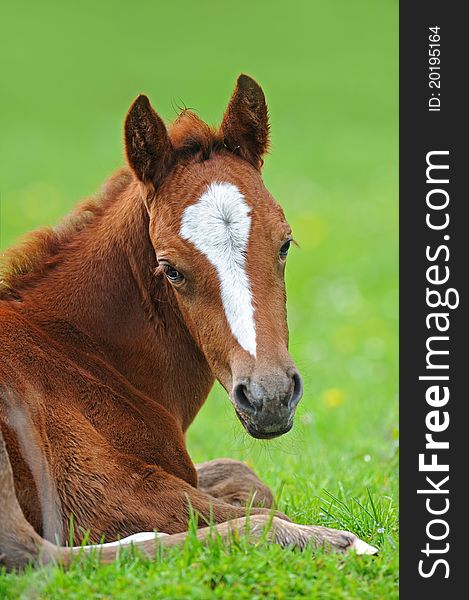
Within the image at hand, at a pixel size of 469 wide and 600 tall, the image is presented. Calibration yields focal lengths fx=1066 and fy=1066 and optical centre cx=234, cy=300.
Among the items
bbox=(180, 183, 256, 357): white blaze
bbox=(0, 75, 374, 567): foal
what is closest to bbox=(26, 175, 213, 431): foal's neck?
bbox=(0, 75, 374, 567): foal

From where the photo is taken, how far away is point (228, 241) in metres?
5.13

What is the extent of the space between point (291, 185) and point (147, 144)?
16382mm

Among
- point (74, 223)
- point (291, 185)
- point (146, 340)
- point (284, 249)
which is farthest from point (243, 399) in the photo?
point (291, 185)

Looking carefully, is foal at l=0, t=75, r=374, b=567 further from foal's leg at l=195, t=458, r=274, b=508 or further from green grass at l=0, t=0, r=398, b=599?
green grass at l=0, t=0, r=398, b=599

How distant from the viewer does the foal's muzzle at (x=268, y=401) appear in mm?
4773

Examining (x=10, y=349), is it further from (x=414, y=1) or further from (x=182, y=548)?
(x=414, y=1)

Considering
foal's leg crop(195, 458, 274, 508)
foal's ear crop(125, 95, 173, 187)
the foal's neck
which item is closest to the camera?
foal's ear crop(125, 95, 173, 187)

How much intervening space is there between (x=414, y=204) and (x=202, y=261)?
1436 mm

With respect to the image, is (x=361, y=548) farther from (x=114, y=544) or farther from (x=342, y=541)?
(x=114, y=544)

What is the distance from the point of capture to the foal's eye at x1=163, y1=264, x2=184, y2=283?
5.29 m

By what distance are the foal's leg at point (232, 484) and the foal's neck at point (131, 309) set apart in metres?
0.65

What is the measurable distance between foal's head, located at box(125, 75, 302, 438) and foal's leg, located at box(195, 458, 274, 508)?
3.77ft

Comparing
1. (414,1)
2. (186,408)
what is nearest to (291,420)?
(186,408)

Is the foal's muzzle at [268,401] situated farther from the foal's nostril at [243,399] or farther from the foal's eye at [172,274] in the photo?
the foal's eye at [172,274]
